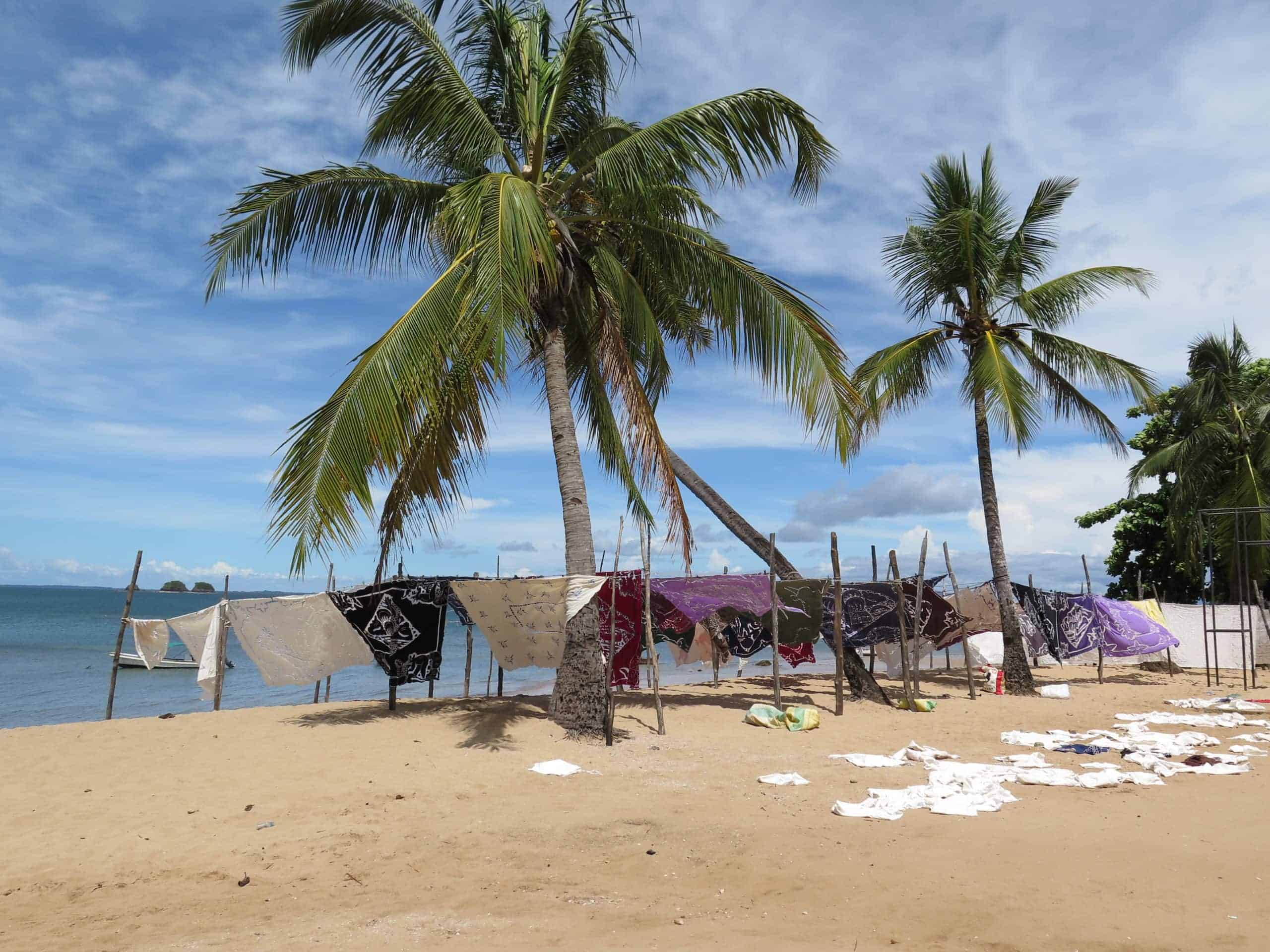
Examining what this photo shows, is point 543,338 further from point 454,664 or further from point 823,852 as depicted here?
point 454,664

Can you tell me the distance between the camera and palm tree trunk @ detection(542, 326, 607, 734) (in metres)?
8.81

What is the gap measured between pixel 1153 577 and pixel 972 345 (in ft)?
47.7

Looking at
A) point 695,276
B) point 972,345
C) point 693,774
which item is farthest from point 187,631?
point 972,345

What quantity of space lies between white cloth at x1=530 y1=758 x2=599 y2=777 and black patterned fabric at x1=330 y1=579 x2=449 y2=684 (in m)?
2.79

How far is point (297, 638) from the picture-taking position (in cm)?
1022

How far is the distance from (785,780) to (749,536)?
5.36 meters

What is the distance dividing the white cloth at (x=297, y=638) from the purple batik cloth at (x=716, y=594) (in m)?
3.73

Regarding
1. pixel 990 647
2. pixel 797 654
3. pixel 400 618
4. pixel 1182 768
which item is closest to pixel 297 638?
pixel 400 618

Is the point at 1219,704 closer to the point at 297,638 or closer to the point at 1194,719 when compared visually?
the point at 1194,719

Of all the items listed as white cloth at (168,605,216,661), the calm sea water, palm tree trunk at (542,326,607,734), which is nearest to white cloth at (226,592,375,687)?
white cloth at (168,605,216,661)

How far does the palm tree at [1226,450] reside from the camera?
694 inches

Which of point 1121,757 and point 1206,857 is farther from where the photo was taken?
point 1121,757

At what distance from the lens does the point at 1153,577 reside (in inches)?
938

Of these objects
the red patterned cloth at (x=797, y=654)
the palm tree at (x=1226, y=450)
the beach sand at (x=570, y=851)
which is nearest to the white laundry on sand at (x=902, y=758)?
the beach sand at (x=570, y=851)
